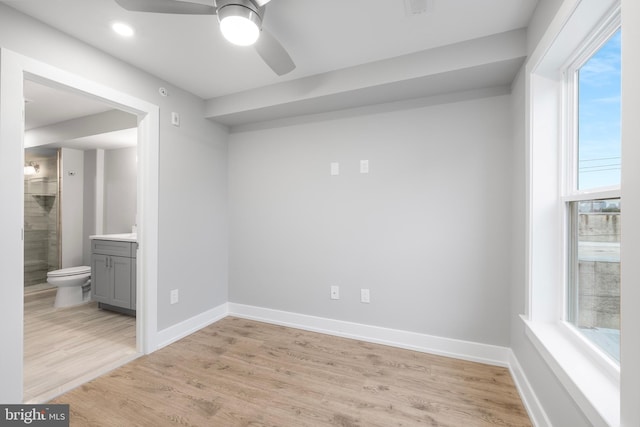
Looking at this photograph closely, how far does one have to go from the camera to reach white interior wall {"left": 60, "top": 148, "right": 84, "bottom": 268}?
4383 mm

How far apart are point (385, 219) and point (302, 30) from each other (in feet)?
5.28

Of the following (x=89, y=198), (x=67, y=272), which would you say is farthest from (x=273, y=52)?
(x=89, y=198)

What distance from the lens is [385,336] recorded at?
8.47 ft

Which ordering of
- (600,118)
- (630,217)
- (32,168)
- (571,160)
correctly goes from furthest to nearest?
(32,168)
(571,160)
(600,118)
(630,217)

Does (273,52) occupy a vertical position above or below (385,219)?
above

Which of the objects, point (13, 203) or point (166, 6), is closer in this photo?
point (166, 6)

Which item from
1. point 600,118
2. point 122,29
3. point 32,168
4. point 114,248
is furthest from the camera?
point 32,168

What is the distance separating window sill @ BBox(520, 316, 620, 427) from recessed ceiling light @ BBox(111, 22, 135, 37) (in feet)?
9.81

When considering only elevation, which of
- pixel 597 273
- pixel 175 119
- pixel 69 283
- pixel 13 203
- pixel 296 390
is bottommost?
pixel 296 390

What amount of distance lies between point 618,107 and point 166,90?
10.0 feet

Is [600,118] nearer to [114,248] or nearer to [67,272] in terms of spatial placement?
[114,248]

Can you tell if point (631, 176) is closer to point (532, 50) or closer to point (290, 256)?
point (532, 50)

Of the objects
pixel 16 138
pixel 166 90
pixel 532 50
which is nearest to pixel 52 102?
pixel 166 90

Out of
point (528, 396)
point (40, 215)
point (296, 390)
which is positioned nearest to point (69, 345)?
point (296, 390)
